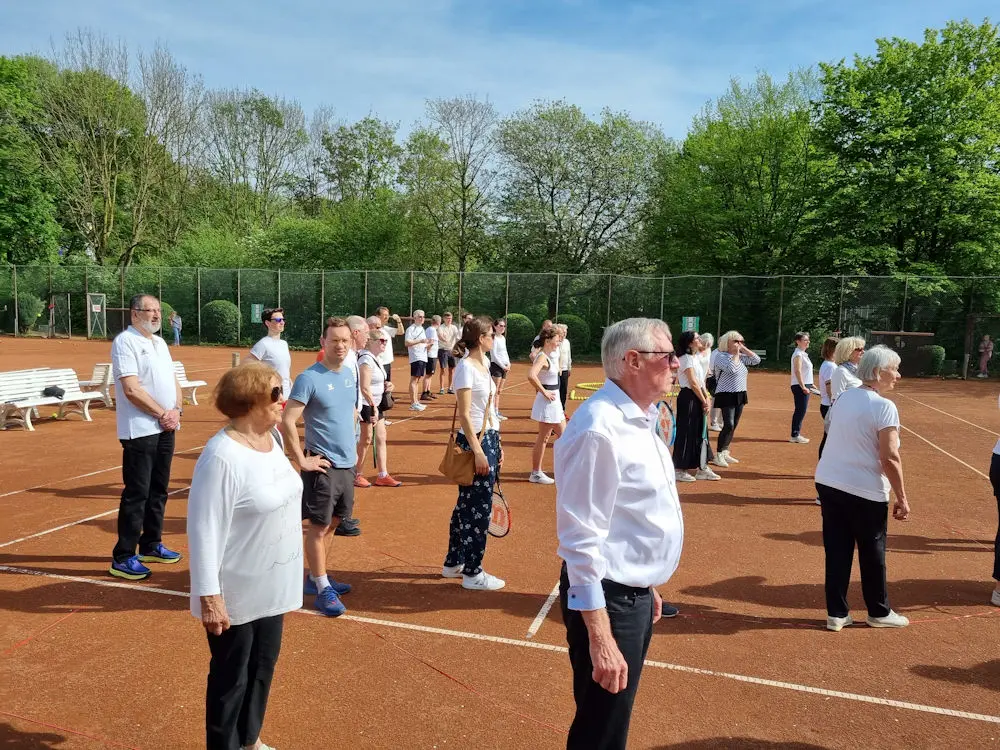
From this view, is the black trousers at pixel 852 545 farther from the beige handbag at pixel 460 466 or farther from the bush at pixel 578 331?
the bush at pixel 578 331

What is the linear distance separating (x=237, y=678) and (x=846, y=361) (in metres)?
6.40

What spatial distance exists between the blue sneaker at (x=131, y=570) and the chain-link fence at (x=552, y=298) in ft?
83.2

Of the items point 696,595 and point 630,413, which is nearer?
point 630,413

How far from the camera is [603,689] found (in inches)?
92.0

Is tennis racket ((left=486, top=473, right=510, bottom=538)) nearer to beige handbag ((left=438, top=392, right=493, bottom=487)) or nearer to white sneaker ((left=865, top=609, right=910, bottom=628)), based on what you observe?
beige handbag ((left=438, top=392, right=493, bottom=487))

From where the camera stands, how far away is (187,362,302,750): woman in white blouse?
2.78 meters

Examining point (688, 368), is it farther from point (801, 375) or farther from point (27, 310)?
point (27, 310)

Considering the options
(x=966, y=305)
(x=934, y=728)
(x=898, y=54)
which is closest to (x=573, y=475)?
(x=934, y=728)

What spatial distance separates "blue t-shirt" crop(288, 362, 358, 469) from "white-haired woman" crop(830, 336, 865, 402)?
477cm

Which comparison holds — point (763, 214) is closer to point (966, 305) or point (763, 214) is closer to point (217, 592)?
point (966, 305)

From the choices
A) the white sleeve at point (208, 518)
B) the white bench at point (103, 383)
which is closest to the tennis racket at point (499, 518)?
the white sleeve at point (208, 518)

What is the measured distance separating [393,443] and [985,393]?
18197 mm

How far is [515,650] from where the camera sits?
437 cm

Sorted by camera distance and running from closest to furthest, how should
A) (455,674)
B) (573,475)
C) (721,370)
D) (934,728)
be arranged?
(573,475), (934,728), (455,674), (721,370)
